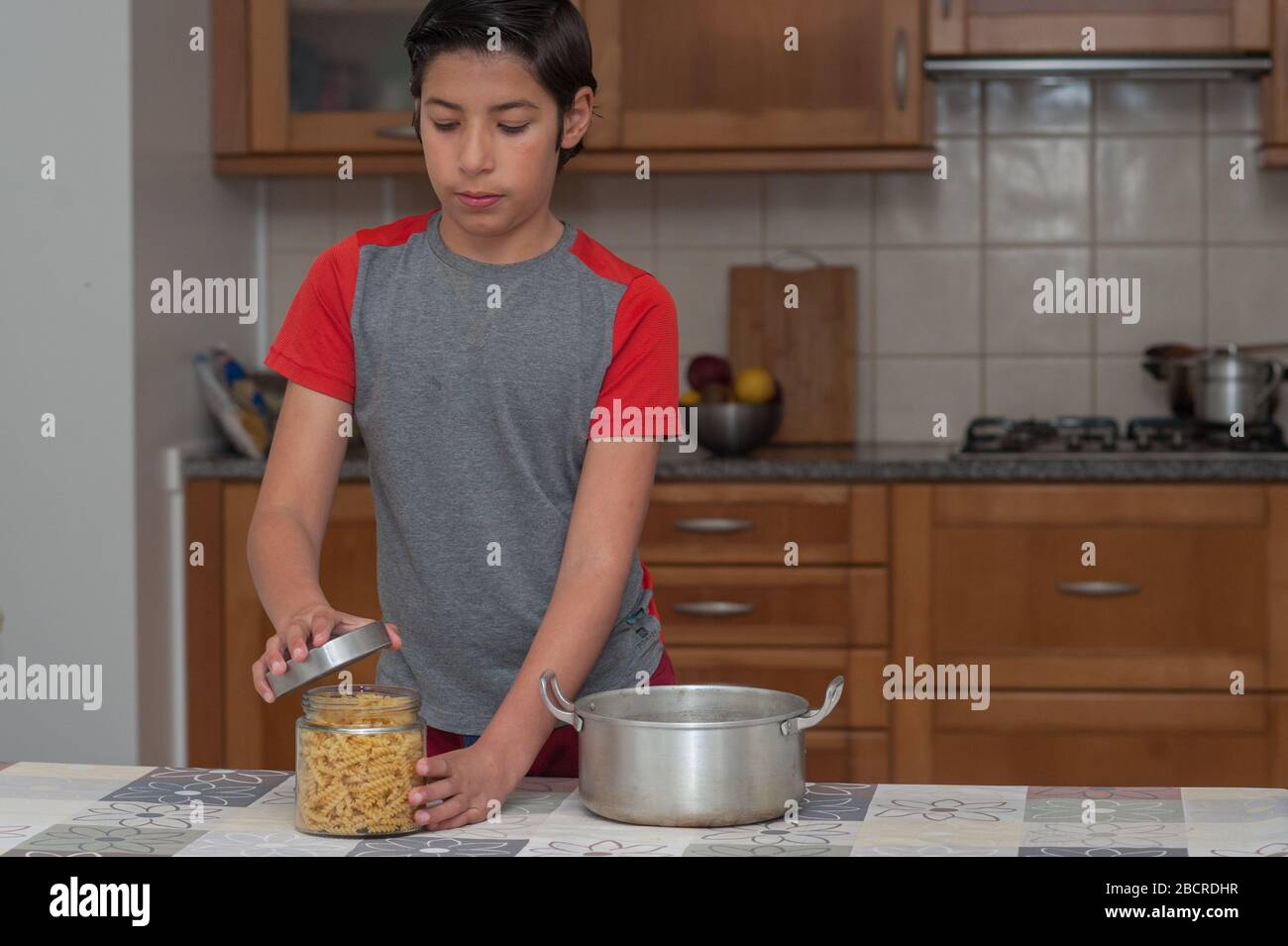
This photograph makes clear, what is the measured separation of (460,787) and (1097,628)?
162 centimetres

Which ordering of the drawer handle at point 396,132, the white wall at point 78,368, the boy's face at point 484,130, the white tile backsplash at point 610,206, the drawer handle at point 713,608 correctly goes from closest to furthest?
the boy's face at point 484,130 → the white wall at point 78,368 → the drawer handle at point 713,608 → the drawer handle at point 396,132 → the white tile backsplash at point 610,206

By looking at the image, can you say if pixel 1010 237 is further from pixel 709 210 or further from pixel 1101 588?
pixel 1101 588

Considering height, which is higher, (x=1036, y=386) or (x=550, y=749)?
(x=1036, y=386)

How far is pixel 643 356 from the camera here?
1.25 m

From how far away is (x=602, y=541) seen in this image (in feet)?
3.86

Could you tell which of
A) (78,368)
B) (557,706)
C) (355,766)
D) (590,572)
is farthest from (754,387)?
(355,766)

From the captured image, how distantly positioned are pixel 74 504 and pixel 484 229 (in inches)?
54.4

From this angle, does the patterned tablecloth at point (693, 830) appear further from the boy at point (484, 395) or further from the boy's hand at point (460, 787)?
the boy at point (484, 395)

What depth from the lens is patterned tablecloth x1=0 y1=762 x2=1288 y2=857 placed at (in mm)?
908

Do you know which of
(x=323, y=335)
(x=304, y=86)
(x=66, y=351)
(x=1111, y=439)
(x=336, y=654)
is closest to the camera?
(x=336, y=654)

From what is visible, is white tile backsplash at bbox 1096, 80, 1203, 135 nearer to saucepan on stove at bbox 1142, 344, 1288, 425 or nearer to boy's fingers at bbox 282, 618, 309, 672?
saucepan on stove at bbox 1142, 344, 1288, 425

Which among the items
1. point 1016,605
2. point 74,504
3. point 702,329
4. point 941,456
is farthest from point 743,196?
point 74,504

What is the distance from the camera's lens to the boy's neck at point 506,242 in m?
1.25

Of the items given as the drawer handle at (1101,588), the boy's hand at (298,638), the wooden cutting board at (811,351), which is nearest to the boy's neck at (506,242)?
the boy's hand at (298,638)
